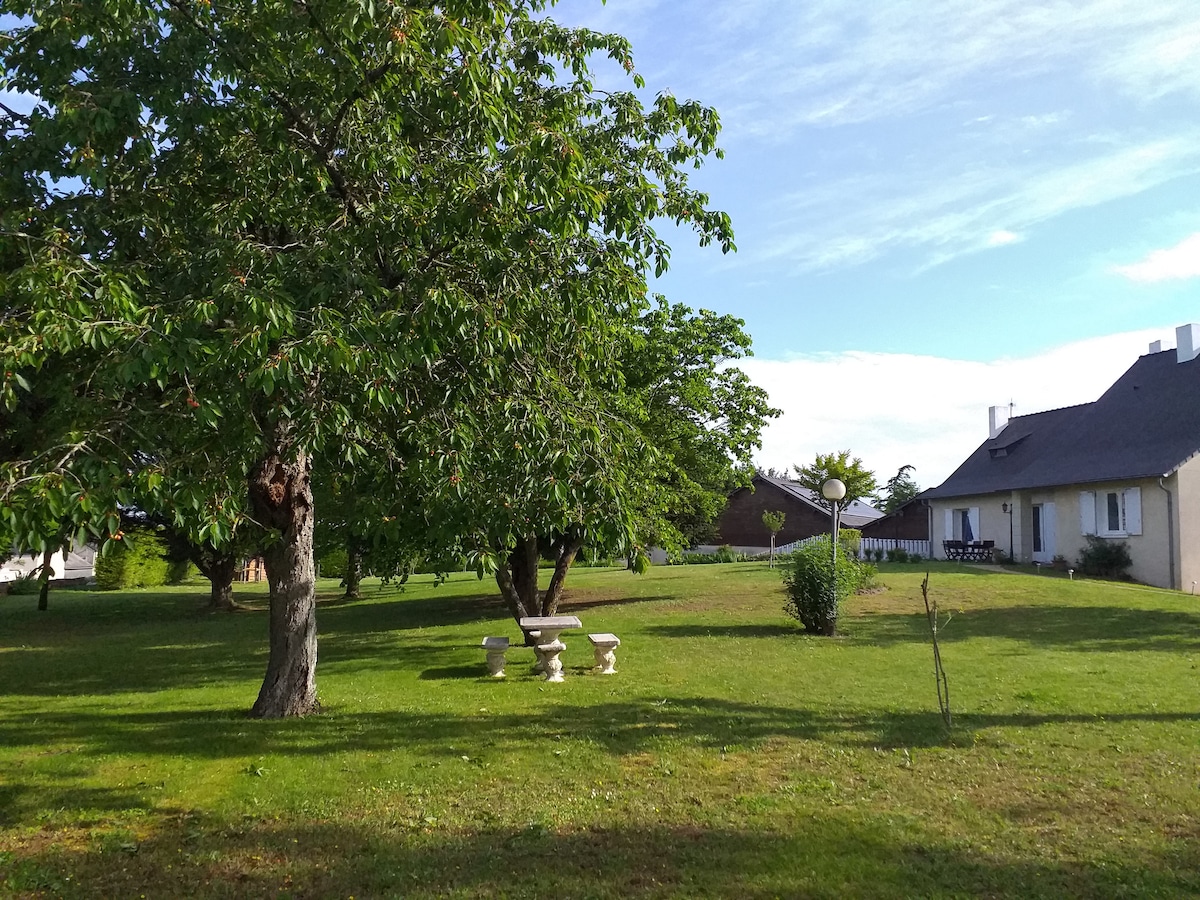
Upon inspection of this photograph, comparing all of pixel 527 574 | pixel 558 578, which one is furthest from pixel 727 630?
pixel 527 574

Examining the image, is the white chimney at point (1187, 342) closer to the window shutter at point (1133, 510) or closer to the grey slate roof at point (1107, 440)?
the grey slate roof at point (1107, 440)

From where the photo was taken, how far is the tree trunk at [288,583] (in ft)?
31.6

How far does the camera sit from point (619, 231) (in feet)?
26.4

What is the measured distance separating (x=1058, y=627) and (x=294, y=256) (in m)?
15.4

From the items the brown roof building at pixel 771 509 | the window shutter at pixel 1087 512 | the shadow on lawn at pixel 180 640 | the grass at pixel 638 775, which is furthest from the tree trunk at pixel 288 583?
the brown roof building at pixel 771 509

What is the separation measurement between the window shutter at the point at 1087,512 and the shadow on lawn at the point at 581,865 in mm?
24600

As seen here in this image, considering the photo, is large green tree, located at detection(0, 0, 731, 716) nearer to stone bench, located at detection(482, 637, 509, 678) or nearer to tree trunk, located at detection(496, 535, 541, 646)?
stone bench, located at detection(482, 637, 509, 678)

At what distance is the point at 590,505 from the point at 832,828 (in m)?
2.83

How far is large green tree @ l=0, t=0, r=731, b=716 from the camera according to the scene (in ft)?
17.5

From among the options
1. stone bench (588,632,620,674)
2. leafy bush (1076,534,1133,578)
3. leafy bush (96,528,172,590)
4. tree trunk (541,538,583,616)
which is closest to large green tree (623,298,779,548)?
tree trunk (541,538,583,616)

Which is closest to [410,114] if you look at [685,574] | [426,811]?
[426,811]

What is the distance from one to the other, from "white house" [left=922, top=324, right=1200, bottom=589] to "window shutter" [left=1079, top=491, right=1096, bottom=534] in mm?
31

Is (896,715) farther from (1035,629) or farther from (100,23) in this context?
(100,23)

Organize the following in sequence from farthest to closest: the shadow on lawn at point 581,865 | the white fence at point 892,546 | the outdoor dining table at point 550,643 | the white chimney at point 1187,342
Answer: the white fence at point 892,546 → the white chimney at point 1187,342 → the outdoor dining table at point 550,643 → the shadow on lawn at point 581,865
